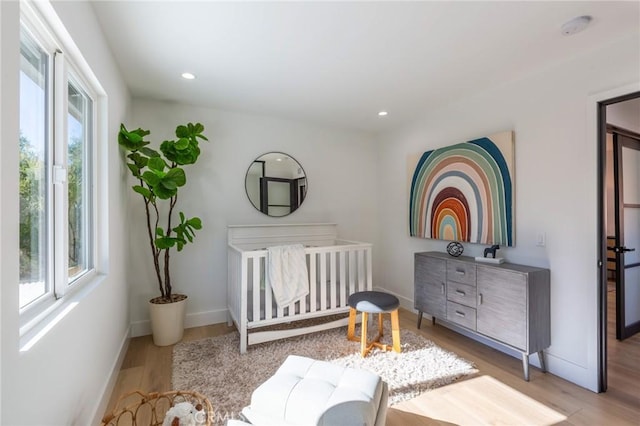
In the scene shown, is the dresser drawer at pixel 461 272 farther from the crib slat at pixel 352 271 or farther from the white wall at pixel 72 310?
the white wall at pixel 72 310

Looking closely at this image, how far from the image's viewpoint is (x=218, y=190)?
11.0ft

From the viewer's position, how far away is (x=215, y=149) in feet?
11.0

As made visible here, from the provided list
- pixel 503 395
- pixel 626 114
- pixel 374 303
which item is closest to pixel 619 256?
pixel 626 114

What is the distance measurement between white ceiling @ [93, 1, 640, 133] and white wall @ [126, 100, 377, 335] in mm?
390

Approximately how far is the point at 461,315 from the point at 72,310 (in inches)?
109

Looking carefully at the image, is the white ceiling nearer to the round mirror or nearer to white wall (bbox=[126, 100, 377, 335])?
white wall (bbox=[126, 100, 377, 335])

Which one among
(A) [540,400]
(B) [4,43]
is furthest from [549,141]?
(B) [4,43]

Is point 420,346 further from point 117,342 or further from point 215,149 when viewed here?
point 215,149

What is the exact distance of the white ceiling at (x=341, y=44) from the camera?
169 cm

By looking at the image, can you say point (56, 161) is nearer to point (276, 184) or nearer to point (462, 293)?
point (276, 184)

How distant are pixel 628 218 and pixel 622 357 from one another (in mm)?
1344

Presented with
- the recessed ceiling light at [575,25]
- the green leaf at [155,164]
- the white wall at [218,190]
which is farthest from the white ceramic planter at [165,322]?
the recessed ceiling light at [575,25]

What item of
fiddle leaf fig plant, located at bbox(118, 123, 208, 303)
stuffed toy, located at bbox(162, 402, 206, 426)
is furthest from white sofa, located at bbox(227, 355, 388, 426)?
fiddle leaf fig plant, located at bbox(118, 123, 208, 303)

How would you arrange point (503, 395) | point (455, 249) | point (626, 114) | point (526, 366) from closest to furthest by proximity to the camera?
point (503, 395), point (526, 366), point (626, 114), point (455, 249)
